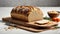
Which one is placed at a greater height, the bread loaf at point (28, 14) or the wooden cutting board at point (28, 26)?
the bread loaf at point (28, 14)

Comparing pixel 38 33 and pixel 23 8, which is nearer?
pixel 38 33

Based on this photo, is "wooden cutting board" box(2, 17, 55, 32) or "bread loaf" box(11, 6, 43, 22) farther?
"bread loaf" box(11, 6, 43, 22)

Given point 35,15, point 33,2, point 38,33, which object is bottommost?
point 38,33

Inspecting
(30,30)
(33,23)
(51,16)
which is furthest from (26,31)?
(51,16)

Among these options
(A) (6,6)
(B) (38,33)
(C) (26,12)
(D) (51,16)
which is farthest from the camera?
(A) (6,6)

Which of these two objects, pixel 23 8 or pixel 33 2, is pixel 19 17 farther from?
pixel 33 2

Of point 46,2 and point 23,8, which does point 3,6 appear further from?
point 23,8

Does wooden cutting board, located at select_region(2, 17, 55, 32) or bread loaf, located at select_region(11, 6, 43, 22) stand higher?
bread loaf, located at select_region(11, 6, 43, 22)

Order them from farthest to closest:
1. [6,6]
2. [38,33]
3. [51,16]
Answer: [6,6], [51,16], [38,33]

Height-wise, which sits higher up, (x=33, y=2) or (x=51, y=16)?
(x=33, y=2)

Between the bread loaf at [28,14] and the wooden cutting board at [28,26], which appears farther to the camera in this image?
the bread loaf at [28,14]
